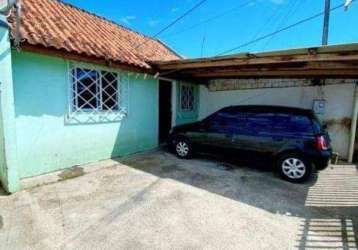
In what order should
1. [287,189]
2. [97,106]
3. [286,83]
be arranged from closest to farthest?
1. [287,189]
2. [97,106]
3. [286,83]

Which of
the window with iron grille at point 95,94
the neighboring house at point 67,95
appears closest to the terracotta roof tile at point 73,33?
the neighboring house at point 67,95

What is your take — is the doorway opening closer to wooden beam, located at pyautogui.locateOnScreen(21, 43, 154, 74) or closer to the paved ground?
wooden beam, located at pyautogui.locateOnScreen(21, 43, 154, 74)

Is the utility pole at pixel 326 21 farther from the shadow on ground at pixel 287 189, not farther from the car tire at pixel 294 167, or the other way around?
the car tire at pixel 294 167

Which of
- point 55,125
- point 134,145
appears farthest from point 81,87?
point 134,145

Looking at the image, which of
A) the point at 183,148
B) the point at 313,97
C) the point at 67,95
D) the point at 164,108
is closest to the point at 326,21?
the point at 313,97

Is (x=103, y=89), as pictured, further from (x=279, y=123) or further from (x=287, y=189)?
(x=287, y=189)

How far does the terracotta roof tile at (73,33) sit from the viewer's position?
16.2ft

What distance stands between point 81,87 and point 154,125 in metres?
2.94

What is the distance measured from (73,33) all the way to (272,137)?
17.7ft

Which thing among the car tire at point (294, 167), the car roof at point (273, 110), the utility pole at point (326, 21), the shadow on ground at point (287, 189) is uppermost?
the utility pole at point (326, 21)

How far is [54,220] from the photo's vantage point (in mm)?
3428

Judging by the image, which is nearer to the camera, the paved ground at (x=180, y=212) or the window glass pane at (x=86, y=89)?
the paved ground at (x=180, y=212)

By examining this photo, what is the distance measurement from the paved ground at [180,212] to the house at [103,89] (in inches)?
34.6

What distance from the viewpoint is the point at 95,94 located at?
6.06 m
